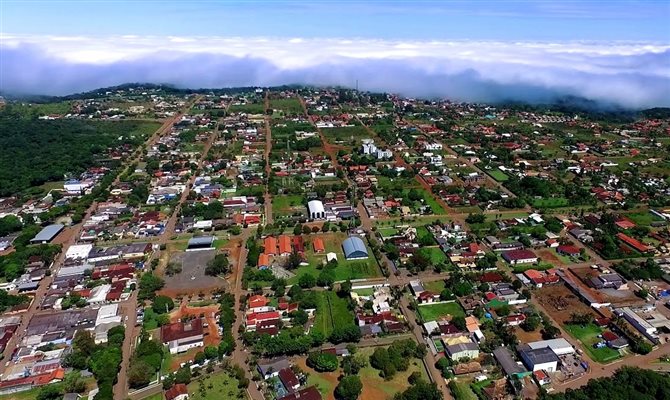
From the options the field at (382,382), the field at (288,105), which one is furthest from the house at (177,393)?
the field at (288,105)

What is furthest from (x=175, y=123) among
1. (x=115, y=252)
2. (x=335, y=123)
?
(x=115, y=252)

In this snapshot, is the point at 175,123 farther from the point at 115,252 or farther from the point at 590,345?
the point at 590,345

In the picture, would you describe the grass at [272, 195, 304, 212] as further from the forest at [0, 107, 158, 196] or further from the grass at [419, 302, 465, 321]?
the forest at [0, 107, 158, 196]

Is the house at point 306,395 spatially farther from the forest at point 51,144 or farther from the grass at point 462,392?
the forest at point 51,144

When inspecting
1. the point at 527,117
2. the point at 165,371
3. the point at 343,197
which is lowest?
the point at 165,371

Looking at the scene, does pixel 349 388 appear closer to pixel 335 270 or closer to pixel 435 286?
pixel 435 286
